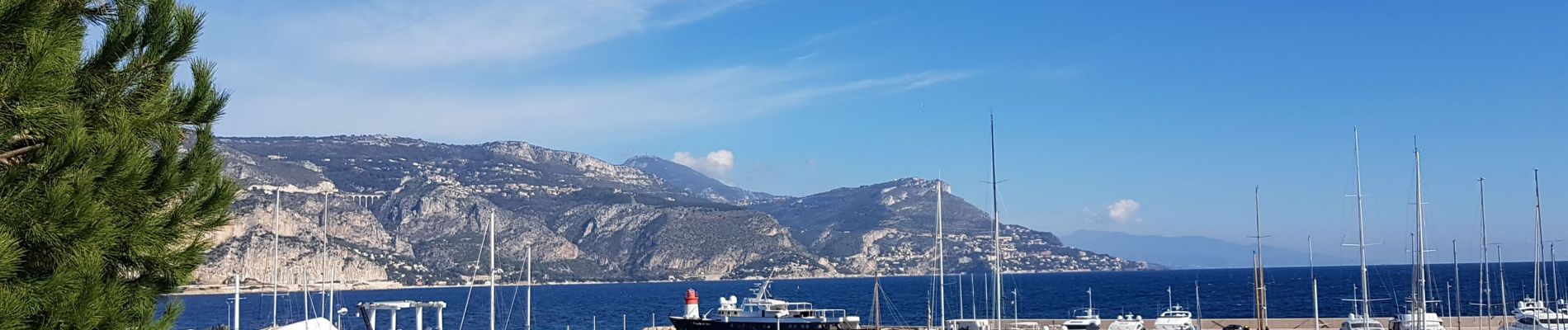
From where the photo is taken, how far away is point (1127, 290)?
16575 cm

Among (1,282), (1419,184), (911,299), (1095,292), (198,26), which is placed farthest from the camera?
(1095,292)

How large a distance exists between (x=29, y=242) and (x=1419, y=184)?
1576 inches

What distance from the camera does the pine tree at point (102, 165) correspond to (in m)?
9.45

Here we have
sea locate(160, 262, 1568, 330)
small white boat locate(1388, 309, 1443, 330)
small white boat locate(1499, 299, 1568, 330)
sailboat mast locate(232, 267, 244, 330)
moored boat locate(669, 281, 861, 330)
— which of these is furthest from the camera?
sea locate(160, 262, 1568, 330)

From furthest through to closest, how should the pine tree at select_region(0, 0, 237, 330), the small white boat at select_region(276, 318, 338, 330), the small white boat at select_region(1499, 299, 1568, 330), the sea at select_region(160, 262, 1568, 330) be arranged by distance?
the sea at select_region(160, 262, 1568, 330) → the small white boat at select_region(1499, 299, 1568, 330) → the small white boat at select_region(276, 318, 338, 330) → the pine tree at select_region(0, 0, 237, 330)

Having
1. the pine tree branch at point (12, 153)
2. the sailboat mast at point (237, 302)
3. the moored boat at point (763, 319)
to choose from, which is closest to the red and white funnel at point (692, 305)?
the moored boat at point (763, 319)

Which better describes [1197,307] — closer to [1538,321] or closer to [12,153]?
[1538,321]

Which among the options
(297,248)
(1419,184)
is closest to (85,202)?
(1419,184)

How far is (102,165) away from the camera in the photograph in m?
9.93

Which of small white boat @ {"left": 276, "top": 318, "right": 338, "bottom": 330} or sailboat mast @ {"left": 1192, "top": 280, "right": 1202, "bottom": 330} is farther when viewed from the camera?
sailboat mast @ {"left": 1192, "top": 280, "right": 1202, "bottom": 330}

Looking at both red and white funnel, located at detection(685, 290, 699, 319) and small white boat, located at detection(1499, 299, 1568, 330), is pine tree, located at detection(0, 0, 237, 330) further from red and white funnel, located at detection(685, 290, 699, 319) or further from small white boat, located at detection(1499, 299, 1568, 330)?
red and white funnel, located at detection(685, 290, 699, 319)

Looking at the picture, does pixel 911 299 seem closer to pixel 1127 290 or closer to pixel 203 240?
pixel 1127 290

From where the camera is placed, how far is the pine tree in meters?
9.45

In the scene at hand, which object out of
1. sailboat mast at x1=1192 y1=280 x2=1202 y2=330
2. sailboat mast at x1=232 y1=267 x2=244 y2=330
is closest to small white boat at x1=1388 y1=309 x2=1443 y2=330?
sailboat mast at x1=1192 y1=280 x2=1202 y2=330
